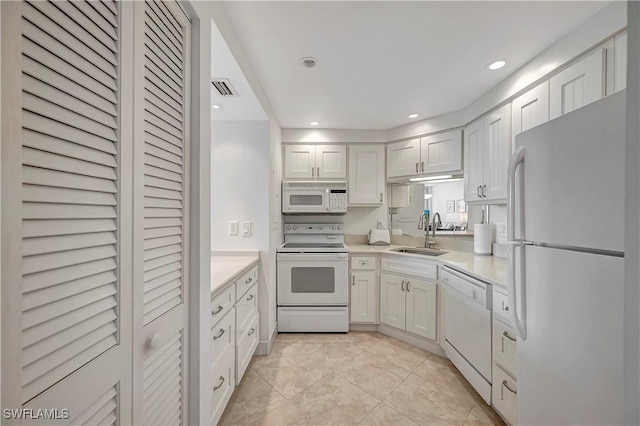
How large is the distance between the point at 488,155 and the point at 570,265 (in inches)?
65.6

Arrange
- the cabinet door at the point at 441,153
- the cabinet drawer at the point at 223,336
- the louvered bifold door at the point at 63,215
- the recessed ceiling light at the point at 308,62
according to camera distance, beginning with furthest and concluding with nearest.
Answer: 1. the cabinet door at the point at 441,153
2. the recessed ceiling light at the point at 308,62
3. the cabinet drawer at the point at 223,336
4. the louvered bifold door at the point at 63,215

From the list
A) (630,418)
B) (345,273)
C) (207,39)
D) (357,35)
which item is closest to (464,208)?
(345,273)

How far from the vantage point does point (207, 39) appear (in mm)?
1231

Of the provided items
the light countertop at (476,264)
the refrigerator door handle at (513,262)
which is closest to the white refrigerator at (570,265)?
the refrigerator door handle at (513,262)

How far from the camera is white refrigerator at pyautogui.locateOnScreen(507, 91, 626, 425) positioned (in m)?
0.77

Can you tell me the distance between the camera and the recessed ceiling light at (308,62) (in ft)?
6.06

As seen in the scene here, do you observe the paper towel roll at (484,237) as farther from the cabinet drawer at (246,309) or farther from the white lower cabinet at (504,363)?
the cabinet drawer at (246,309)

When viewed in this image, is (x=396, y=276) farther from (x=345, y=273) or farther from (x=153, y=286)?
(x=153, y=286)

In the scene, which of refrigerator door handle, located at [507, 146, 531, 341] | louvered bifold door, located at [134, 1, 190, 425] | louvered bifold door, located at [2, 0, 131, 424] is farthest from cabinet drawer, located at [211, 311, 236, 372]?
refrigerator door handle, located at [507, 146, 531, 341]

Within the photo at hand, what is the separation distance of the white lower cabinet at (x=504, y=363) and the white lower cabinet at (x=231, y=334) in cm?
166

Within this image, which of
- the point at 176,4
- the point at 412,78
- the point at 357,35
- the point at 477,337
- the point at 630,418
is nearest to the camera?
the point at 630,418

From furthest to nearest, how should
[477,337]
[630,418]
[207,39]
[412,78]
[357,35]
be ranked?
[412,78] < [477,337] < [357,35] < [207,39] < [630,418]

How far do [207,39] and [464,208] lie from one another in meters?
2.86

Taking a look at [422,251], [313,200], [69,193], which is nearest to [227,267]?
[313,200]
